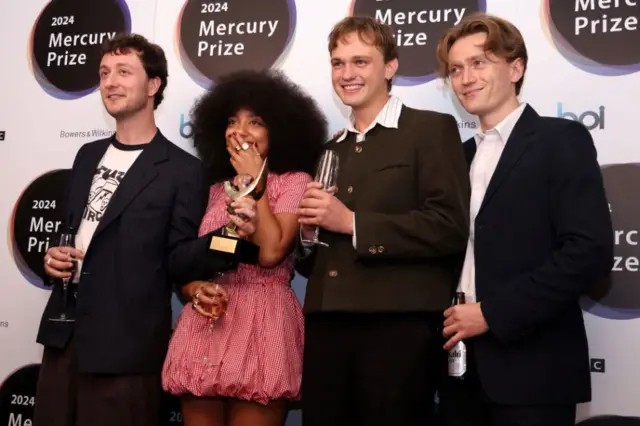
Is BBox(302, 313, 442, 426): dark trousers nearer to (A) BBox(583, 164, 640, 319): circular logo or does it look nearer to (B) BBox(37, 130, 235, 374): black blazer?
(B) BBox(37, 130, 235, 374): black blazer

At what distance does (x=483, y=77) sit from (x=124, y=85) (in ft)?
4.49

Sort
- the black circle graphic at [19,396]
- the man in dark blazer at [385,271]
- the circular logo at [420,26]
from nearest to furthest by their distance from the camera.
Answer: the man in dark blazer at [385,271] → the circular logo at [420,26] → the black circle graphic at [19,396]

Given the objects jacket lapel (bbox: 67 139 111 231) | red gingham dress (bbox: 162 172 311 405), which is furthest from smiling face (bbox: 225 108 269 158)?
jacket lapel (bbox: 67 139 111 231)

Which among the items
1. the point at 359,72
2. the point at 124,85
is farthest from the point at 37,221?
the point at 359,72

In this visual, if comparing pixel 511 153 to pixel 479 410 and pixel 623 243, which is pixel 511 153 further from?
pixel 623 243

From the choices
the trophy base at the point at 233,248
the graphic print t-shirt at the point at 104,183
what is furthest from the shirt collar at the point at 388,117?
the graphic print t-shirt at the point at 104,183

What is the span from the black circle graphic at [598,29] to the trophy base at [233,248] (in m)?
1.55

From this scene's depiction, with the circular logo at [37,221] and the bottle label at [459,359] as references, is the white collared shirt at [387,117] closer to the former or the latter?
the bottle label at [459,359]

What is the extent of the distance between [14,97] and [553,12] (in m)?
2.63

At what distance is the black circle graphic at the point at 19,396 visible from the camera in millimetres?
3322

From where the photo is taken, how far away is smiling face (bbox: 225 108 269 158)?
2434 mm

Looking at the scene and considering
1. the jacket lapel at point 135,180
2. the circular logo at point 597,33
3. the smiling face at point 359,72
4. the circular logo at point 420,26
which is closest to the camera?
the smiling face at point 359,72

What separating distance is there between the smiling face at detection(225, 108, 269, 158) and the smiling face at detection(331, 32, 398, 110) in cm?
37

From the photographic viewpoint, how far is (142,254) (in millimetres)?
2414
